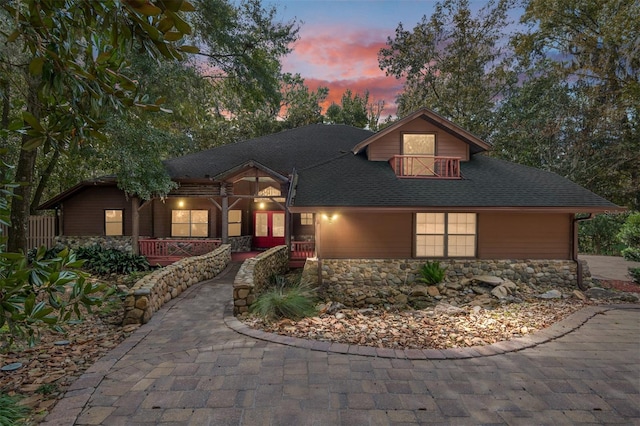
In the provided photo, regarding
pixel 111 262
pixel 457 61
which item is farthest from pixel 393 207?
pixel 457 61

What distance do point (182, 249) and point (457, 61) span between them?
18.8 m

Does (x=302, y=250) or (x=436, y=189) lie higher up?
(x=436, y=189)

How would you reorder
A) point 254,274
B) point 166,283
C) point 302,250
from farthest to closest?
point 302,250
point 254,274
point 166,283

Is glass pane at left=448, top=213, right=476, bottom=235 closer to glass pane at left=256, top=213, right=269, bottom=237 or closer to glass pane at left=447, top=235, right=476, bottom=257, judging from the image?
glass pane at left=447, top=235, right=476, bottom=257

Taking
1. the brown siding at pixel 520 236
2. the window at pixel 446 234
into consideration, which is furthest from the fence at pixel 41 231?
the brown siding at pixel 520 236

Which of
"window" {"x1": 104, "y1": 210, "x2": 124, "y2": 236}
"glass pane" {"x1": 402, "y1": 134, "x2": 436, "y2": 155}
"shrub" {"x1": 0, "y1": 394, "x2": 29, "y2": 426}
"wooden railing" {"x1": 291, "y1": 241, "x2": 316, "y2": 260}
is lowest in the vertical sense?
"shrub" {"x1": 0, "y1": 394, "x2": 29, "y2": 426}

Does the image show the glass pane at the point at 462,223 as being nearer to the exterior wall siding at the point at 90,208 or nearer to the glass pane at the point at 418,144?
the glass pane at the point at 418,144

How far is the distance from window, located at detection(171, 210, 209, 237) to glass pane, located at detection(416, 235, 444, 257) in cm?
915

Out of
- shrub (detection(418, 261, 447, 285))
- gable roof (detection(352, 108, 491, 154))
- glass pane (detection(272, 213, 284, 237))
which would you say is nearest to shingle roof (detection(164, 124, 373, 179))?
glass pane (detection(272, 213, 284, 237))

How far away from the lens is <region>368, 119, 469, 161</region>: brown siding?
11.1m

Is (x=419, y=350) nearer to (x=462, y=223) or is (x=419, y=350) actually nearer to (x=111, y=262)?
(x=462, y=223)

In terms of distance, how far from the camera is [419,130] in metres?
11.1

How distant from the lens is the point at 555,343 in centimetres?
492

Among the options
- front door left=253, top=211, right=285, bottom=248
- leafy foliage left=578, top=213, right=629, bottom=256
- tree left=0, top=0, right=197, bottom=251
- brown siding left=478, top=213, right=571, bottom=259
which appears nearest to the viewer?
tree left=0, top=0, right=197, bottom=251
